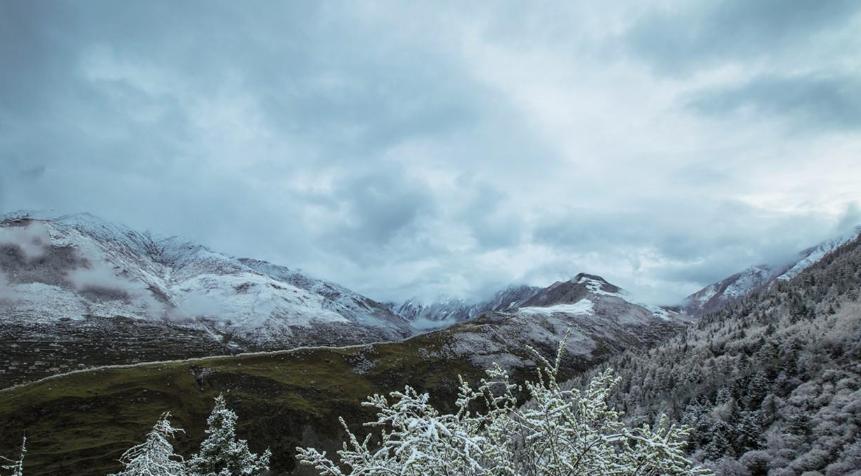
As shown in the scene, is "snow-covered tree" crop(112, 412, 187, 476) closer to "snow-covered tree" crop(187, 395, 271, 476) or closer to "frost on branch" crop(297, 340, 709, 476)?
"frost on branch" crop(297, 340, 709, 476)

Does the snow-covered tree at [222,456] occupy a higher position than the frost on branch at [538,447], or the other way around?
the frost on branch at [538,447]

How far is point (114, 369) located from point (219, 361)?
21.7 meters

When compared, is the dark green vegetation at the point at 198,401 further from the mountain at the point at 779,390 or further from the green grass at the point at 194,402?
the mountain at the point at 779,390

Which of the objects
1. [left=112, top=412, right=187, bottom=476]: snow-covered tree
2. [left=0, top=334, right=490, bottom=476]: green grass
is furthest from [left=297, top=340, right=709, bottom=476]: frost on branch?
[left=0, top=334, right=490, bottom=476]: green grass

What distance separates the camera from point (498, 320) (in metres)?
185

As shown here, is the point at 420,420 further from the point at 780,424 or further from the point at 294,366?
the point at 294,366

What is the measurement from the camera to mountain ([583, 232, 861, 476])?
24359mm

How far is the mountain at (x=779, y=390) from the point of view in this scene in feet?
79.9

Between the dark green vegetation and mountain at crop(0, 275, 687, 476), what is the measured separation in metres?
0.19

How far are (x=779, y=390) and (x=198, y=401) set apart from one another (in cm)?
9658

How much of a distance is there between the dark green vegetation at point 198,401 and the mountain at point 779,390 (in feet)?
213

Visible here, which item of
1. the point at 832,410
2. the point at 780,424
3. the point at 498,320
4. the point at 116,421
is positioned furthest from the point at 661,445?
the point at 498,320

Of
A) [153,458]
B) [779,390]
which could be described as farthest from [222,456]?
[779,390]

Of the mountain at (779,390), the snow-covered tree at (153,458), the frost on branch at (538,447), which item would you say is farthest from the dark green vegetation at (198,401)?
the frost on branch at (538,447)
